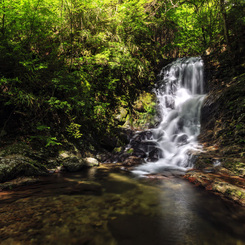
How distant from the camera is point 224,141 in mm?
5871

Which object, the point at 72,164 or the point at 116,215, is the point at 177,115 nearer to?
the point at 72,164

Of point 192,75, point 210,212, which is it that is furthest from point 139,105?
point 210,212

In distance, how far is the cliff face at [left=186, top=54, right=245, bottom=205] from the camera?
12.2 ft

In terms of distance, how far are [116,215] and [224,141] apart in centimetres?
515

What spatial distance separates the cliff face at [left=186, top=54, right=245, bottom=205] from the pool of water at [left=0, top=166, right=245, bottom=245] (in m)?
0.38

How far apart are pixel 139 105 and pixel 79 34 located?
5386 mm

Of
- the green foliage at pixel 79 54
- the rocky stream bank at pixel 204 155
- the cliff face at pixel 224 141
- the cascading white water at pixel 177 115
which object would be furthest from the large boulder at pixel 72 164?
the cliff face at pixel 224 141

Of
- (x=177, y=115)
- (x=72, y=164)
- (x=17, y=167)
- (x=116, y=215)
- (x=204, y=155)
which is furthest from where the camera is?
(x=177, y=115)

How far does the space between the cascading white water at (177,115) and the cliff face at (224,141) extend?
2.37 ft

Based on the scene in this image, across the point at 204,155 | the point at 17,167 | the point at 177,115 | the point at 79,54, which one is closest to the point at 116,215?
the point at 17,167

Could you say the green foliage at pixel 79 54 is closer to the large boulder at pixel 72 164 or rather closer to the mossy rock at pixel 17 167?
the mossy rock at pixel 17 167

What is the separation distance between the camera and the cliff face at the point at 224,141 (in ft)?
12.2

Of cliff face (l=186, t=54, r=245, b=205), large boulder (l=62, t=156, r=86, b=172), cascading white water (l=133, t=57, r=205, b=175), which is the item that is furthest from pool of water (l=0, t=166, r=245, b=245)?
cascading white water (l=133, t=57, r=205, b=175)

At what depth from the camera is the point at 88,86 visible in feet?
24.2
